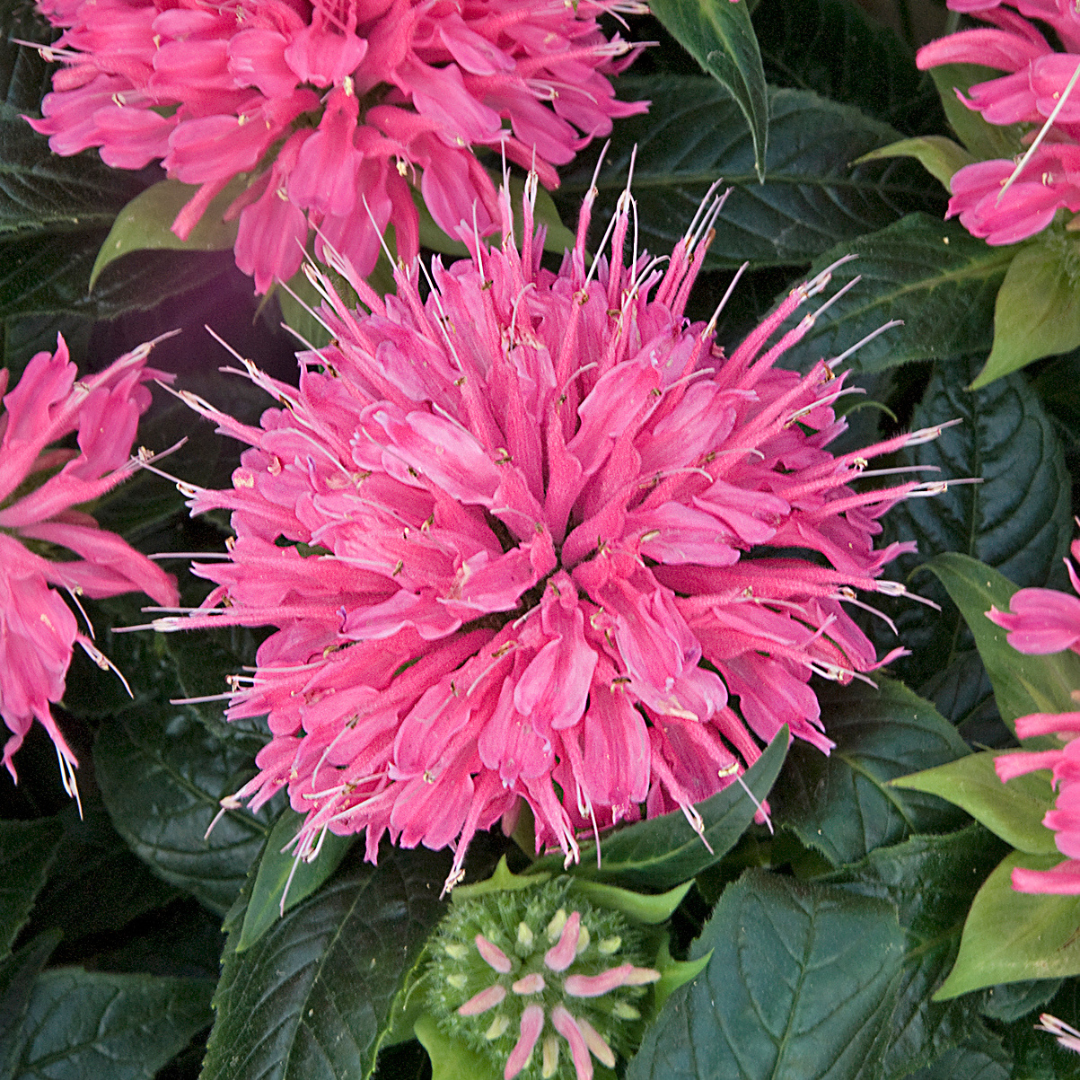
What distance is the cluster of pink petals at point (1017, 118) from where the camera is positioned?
0.38 metres

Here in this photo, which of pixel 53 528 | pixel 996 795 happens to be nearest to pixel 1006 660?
pixel 996 795

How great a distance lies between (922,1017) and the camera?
0.39 m

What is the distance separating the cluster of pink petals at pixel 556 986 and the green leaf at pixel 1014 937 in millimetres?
111

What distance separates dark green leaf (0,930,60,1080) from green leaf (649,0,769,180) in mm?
502

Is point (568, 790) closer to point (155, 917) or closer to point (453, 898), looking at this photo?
point (453, 898)

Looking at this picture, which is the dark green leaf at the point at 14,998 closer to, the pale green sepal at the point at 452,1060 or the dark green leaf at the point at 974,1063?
the pale green sepal at the point at 452,1060

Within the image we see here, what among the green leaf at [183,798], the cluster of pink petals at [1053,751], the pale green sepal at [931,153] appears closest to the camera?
the cluster of pink petals at [1053,751]

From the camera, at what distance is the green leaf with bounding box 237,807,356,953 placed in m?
0.40

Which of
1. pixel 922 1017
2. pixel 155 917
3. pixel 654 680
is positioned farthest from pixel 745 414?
pixel 155 917

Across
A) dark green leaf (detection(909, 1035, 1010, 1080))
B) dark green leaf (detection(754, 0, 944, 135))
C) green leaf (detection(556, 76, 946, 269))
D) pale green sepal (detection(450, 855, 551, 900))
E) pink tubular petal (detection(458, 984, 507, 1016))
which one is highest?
dark green leaf (detection(754, 0, 944, 135))

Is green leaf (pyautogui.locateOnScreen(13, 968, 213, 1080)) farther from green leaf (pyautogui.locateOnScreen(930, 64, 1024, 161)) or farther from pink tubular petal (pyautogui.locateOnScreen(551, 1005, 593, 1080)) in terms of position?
green leaf (pyautogui.locateOnScreen(930, 64, 1024, 161))

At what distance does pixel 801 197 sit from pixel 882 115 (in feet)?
0.39

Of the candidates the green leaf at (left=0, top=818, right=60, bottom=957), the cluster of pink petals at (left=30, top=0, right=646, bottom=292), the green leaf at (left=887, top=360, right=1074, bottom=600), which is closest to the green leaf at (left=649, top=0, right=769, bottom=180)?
the cluster of pink petals at (left=30, top=0, right=646, bottom=292)

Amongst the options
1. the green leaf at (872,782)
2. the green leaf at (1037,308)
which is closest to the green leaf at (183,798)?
the green leaf at (872,782)
